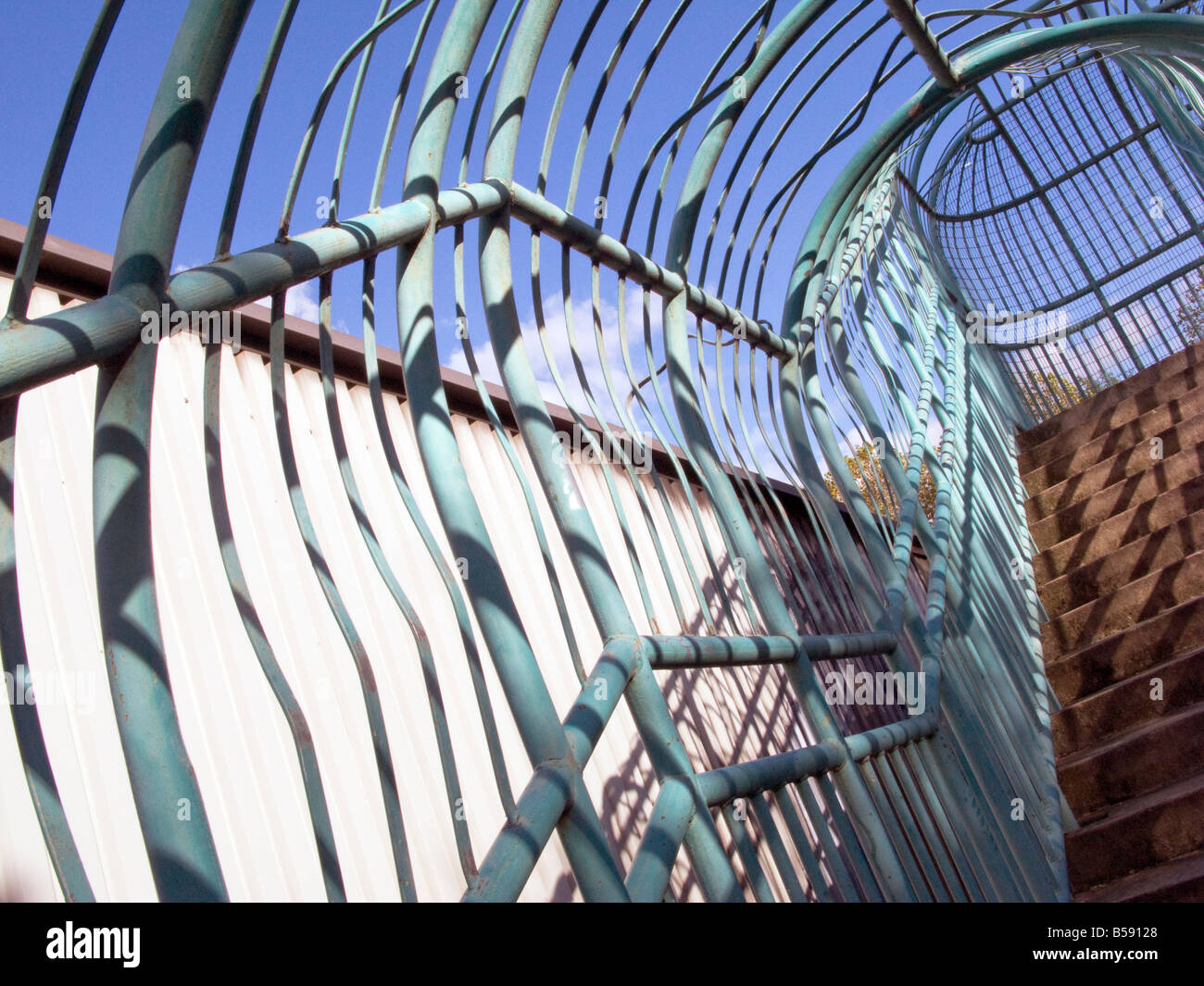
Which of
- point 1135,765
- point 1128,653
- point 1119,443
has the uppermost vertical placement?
point 1119,443

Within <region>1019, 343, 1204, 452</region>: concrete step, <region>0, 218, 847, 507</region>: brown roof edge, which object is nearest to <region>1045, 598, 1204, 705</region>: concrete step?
<region>0, 218, 847, 507</region>: brown roof edge

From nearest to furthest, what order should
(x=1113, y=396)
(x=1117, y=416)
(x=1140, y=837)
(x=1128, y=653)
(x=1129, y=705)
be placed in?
(x=1140, y=837), (x=1129, y=705), (x=1128, y=653), (x=1117, y=416), (x=1113, y=396)

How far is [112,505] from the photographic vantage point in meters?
0.94

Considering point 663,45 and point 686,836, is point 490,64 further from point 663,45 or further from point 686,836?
point 686,836

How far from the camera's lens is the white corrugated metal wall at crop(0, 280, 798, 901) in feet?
7.79

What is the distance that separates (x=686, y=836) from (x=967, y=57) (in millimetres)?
2862

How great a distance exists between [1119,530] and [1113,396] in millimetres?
1648

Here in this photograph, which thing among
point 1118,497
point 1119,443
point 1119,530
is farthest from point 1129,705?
point 1119,443

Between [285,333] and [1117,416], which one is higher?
[285,333]

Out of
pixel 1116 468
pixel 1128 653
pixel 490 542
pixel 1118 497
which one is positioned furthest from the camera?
pixel 1116 468

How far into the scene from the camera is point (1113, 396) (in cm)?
553

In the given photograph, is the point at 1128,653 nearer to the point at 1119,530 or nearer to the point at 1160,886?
the point at 1119,530
